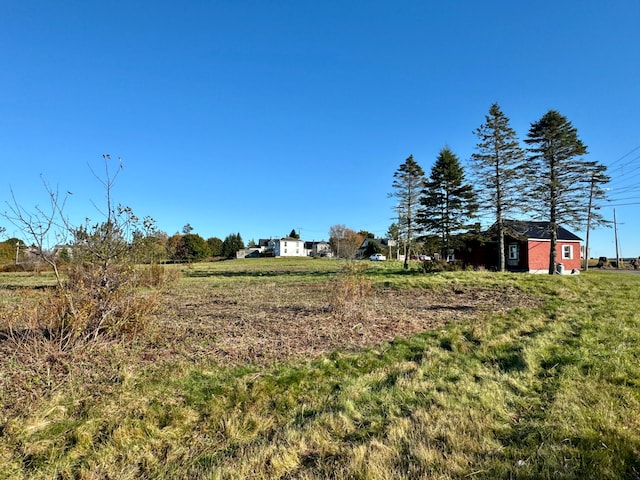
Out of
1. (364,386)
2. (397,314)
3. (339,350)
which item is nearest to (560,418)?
(364,386)

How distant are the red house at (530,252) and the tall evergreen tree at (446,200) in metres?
3.22

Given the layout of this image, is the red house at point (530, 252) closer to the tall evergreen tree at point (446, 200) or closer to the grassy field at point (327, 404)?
the tall evergreen tree at point (446, 200)

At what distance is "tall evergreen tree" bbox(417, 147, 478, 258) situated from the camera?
22516 mm

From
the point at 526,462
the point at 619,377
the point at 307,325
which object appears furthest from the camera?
the point at 307,325

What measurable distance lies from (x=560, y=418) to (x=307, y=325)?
468 centimetres

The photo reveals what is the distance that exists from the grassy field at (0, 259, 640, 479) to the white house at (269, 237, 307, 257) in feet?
222

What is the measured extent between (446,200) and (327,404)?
72.2 ft

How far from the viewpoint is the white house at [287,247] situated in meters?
74.0

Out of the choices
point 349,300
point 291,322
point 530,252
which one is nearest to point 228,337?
point 291,322

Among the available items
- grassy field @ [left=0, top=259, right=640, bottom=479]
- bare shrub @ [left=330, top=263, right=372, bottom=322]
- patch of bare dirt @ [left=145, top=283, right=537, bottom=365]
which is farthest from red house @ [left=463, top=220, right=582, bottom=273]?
grassy field @ [left=0, top=259, right=640, bottom=479]

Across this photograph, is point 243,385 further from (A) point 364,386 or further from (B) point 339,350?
(B) point 339,350

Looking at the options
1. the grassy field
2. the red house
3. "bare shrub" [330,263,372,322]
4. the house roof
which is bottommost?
the grassy field

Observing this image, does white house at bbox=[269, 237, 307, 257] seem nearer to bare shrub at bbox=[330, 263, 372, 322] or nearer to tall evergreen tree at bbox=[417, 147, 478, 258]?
tall evergreen tree at bbox=[417, 147, 478, 258]

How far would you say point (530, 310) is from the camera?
28.8ft
